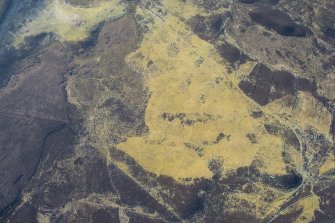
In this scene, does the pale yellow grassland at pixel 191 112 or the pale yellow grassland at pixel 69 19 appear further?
the pale yellow grassland at pixel 69 19

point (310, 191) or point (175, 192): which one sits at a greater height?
point (175, 192)

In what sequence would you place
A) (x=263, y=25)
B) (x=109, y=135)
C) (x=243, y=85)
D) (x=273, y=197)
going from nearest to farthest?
(x=273, y=197) → (x=109, y=135) → (x=243, y=85) → (x=263, y=25)

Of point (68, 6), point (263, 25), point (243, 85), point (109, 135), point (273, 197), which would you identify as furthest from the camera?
point (68, 6)

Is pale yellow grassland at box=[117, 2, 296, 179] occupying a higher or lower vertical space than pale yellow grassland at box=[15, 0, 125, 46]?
lower

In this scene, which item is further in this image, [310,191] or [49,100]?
[49,100]

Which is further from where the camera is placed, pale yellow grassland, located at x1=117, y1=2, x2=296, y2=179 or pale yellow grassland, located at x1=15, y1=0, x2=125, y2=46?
pale yellow grassland, located at x1=15, y1=0, x2=125, y2=46

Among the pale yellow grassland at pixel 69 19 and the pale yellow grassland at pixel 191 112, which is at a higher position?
the pale yellow grassland at pixel 69 19

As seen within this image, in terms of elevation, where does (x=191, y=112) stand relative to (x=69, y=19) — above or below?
below

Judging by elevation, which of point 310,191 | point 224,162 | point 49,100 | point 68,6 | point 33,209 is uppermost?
point 68,6

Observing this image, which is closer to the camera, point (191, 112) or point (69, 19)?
point (191, 112)

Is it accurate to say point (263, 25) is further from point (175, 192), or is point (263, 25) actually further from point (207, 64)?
point (175, 192)

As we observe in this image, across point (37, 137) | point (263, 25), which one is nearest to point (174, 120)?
point (37, 137)
